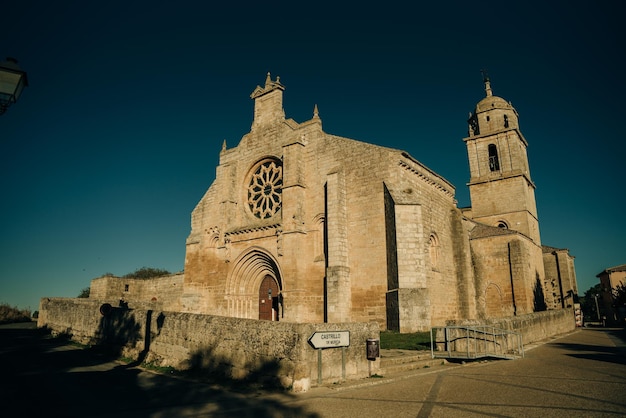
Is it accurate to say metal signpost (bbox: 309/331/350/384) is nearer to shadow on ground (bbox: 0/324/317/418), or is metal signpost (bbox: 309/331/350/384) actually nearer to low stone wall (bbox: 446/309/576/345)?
shadow on ground (bbox: 0/324/317/418)

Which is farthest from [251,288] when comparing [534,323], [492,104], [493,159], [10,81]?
[492,104]

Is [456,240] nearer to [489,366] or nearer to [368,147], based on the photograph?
[368,147]

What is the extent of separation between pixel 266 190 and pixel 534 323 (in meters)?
13.4

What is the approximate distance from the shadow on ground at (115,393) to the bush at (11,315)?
16.8m

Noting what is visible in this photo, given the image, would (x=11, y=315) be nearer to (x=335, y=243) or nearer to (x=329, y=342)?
(x=335, y=243)

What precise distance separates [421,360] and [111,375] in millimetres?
7140

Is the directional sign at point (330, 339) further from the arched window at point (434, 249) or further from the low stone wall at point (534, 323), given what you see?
the arched window at point (434, 249)

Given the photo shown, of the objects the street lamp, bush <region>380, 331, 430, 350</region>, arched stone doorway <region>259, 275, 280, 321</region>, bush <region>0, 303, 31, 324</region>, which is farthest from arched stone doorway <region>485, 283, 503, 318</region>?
bush <region>0, 303, 31, 324</region>

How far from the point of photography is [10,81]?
3.89m

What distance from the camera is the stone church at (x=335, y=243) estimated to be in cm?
1476

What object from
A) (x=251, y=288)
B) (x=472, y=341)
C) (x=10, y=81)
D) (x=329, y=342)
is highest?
(x=10, y=81)

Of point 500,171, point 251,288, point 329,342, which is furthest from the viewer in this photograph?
point 500,171

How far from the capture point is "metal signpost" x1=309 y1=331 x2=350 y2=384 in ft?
21.6

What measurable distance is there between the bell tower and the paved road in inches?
820
